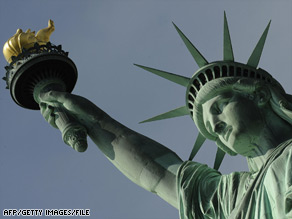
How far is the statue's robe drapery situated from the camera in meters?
9.30

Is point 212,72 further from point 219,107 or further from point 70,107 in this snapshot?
point 70,107

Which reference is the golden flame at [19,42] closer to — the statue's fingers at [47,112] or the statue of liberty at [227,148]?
the statue's fingers at [47,112]

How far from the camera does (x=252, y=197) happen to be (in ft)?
32.2

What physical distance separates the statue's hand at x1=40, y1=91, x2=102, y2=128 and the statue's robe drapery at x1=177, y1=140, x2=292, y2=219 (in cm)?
256

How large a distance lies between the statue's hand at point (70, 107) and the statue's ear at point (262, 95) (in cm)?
375

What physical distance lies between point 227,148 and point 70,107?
3716 millimetres

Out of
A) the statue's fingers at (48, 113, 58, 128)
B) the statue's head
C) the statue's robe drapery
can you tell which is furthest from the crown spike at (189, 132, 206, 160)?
the statue's fingers at (48, 113, 58, 128)

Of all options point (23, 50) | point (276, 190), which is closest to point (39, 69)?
point (23, 50)

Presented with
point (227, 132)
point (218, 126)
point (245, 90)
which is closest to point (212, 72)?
point (245, 90)

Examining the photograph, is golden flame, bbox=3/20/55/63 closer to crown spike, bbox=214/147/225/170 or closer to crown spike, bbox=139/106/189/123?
crown spike, bbox=139/106/189/123

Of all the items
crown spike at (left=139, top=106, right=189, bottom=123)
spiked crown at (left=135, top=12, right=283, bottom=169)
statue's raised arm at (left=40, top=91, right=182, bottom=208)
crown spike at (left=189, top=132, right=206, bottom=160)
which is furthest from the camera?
statue's raised arm at (left=40, top=91, right=182, bottom=208)

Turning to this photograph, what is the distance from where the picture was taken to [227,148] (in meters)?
11.0

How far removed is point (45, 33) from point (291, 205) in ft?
26.4

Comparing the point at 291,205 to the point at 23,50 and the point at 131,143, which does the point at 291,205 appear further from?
the point at 23,50
